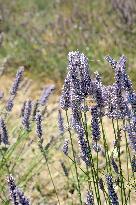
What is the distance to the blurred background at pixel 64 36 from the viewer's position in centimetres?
807

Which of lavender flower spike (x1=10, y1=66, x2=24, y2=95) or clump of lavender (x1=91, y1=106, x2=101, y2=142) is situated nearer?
clump of lavender (x1=91, y1=106, x2=101, y2=142)

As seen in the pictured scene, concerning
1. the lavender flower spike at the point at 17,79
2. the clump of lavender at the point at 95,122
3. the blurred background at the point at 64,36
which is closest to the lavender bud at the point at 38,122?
the clump of lavender at the point at 95,122

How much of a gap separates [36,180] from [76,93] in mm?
2582

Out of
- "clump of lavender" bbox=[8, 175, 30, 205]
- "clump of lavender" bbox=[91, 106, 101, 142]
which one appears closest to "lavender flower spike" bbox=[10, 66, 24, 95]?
"clump of lavender" bbox=[91, 106, 101, 142]

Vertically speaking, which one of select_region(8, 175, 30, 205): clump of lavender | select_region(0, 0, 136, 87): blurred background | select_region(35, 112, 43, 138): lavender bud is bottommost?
select_region(8, 175, 30, 205): clump of lavender

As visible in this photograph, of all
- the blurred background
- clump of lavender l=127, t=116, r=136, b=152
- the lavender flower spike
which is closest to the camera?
clump of lavender l=127, t=116, r=136, b=152

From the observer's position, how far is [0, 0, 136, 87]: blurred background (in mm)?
8070

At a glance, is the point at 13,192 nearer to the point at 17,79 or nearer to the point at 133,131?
the point at 133,131

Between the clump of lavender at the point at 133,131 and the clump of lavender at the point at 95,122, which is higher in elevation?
the clump of lavender at the point at 95,122

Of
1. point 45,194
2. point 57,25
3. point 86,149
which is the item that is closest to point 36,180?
point 45,194

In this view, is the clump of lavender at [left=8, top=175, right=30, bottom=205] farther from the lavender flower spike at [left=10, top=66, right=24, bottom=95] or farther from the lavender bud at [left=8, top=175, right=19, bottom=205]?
the lavender flower spike at [left=10, top=66, right=24, bottom=95]

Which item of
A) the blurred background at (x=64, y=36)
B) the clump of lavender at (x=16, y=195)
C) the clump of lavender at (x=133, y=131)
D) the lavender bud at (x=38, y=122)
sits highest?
the blurred background at (x=64, y=36)

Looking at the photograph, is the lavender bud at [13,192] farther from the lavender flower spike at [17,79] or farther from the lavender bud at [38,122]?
the lavender flower spike at [17,79]

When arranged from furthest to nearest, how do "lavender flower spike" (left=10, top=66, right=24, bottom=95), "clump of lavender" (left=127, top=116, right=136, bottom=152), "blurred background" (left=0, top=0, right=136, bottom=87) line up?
"blurred background" (left=0, top=0, right=136, bottom=87), "lavender flower spike" (left=10, top=66, right=24, bottom=95), "clump of lavender" (left=127, top=116, right=136, bottom=152)
